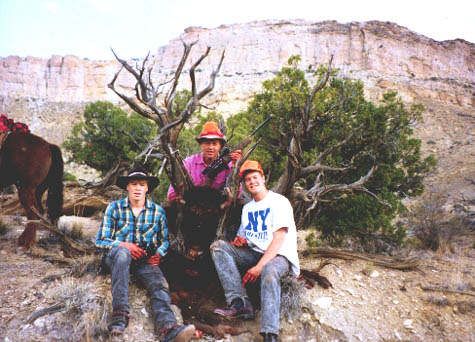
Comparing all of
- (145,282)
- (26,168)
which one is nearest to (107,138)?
(26,168)

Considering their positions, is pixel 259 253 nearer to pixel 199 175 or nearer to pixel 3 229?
pixel 199 175

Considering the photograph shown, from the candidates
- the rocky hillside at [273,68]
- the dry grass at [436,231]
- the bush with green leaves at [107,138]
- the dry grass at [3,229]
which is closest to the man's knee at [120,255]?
the dry grass at [3,229]

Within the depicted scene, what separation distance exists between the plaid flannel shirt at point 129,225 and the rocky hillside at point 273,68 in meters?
34.4

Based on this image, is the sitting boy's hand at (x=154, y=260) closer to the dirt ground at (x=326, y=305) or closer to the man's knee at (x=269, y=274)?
the dirt ground at (x=326, y=305)

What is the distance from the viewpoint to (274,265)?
3010 mm

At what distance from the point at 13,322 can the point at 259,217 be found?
246 centimetres

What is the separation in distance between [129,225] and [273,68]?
5693 cm

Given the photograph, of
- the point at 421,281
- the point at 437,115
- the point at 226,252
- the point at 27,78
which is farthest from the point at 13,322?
the point at 27,78

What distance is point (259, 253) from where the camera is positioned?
3.32 meters

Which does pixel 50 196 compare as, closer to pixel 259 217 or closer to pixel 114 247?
Answer: pixel 114 247

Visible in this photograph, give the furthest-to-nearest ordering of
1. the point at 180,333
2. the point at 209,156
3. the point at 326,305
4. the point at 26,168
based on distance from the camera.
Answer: the point at 26,168 → the point at 209,156 → the point at 326,305 → the point at 180,333

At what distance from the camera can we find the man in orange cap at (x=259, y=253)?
Result: 2.87m

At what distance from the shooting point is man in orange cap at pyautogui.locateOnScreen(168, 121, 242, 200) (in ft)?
13.6

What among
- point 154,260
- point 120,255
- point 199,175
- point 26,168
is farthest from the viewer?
point 26,168
